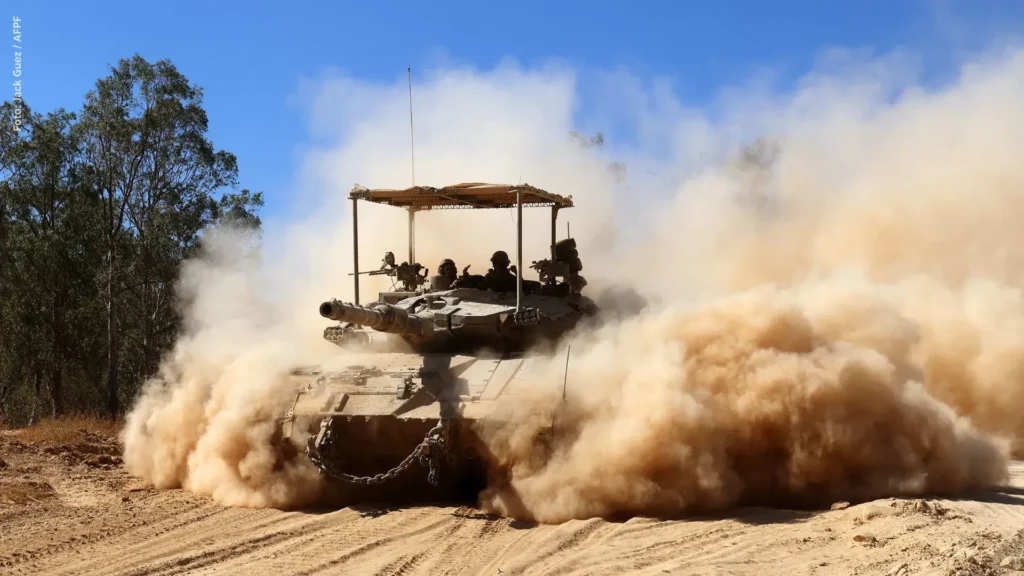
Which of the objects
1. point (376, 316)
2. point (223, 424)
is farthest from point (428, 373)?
point (223, 424)

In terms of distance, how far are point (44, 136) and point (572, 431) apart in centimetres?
2314

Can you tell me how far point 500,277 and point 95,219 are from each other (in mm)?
19467

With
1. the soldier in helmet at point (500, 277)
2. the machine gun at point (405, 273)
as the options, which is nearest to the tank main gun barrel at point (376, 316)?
the soldier in helmet at point (500, 277)

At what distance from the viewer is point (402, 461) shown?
1062 centimetres

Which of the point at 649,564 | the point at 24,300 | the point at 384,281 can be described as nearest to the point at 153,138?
the point at 24,300

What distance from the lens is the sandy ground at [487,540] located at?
7883 mm

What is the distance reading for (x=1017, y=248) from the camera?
17.2 meters

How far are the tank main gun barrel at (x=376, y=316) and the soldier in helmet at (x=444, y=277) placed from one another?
1464 millimetres

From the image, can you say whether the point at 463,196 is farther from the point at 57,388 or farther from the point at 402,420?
the point at 57,388

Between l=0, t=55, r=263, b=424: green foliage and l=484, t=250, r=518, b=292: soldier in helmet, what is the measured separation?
17.0 m

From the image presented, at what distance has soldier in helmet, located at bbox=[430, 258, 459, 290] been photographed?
1365 centimetres

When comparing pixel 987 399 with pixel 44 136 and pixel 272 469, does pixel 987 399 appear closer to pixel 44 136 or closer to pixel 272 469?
pixel 272 469


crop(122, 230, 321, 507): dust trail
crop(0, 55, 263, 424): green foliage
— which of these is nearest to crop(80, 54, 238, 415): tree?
crop(0, 55, 263, 424): green foliage

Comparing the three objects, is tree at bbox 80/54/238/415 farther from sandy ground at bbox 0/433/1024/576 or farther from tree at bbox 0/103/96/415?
sandy ground at bbox 0/433/1024/576
